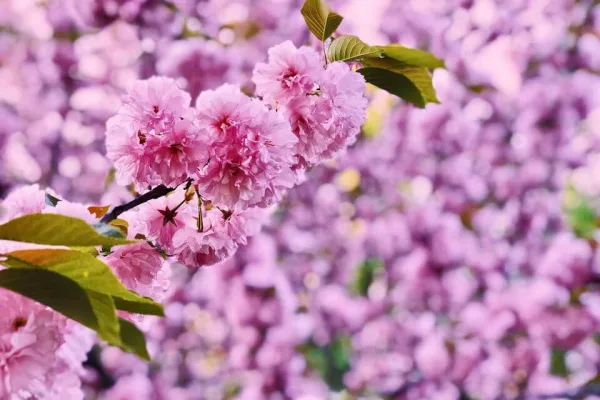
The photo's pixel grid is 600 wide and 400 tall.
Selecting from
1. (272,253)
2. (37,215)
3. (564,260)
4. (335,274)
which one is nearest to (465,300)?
(564,260)

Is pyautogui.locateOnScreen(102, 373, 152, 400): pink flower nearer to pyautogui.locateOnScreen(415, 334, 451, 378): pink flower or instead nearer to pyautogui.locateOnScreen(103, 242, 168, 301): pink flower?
pyautogui.locateOnScreen(415, 334, 451, 378): pink flower

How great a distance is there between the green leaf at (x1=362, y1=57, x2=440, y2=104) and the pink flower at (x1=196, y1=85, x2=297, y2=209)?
0.17m

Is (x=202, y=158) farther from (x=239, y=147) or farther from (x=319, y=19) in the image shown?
(x=319, y=19)

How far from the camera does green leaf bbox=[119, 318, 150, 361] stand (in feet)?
1.68

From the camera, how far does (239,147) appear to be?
0.65m

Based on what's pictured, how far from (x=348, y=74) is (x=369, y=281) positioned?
3955mm

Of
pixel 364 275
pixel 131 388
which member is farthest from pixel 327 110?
pixel 364 275

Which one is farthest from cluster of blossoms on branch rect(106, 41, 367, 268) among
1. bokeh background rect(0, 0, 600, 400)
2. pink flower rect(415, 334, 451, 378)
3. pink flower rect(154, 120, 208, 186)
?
pink flower rect(415, 334, 451, 378)

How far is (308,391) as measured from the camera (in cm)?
324

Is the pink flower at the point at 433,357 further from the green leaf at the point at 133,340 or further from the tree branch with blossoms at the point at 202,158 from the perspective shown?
the green leaf at the point at 133,340

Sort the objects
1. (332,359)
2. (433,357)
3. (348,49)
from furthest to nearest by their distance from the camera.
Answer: (332,359) → (433,357) → (348,49)

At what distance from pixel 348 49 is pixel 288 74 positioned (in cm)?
7

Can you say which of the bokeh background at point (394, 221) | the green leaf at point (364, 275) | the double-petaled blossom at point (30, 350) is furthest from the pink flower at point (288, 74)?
the green leaf at point (364, 275)

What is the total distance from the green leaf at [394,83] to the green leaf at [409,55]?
2 centimetres
